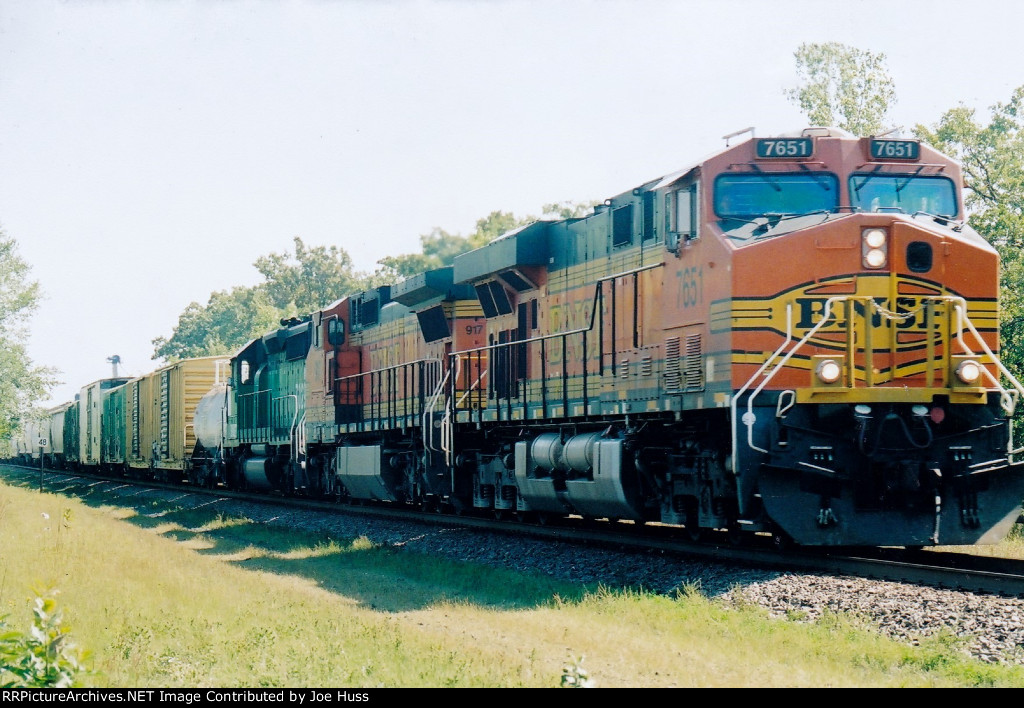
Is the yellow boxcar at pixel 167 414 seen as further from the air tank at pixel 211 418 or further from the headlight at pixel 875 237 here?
the headlight at pixel 875 237

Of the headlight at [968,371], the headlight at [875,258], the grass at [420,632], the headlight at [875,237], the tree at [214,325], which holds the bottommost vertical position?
the grass at [420,632]

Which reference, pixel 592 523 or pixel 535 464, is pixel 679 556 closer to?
pixel 535 464

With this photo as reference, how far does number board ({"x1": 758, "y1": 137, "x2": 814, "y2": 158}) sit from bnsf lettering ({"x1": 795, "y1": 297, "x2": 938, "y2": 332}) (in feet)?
4.87

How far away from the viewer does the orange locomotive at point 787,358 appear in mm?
10078

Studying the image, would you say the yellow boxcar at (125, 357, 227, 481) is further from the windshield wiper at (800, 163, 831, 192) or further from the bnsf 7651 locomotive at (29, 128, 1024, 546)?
the windshield wiper at (800, 163, 831, 192)

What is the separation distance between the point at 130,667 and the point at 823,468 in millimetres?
5692

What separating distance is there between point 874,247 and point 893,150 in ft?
4.34

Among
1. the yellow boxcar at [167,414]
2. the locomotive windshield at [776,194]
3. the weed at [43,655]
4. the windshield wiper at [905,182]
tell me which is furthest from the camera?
the yellow boxcar at [167,414]

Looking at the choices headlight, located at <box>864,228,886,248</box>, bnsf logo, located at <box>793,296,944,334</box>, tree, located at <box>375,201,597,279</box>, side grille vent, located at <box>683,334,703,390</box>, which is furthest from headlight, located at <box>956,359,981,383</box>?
tree, located at <box>375,201,597,279</box>

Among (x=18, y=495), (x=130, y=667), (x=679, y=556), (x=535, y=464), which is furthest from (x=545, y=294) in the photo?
(x=18, y=495)

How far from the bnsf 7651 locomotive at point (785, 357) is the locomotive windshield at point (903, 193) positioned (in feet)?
0.06

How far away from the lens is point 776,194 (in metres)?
11.1

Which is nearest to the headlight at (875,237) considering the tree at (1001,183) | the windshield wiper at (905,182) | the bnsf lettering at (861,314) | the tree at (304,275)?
the bnsf lettering at (861,314)

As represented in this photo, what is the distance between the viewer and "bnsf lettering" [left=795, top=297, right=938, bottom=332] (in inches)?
410
